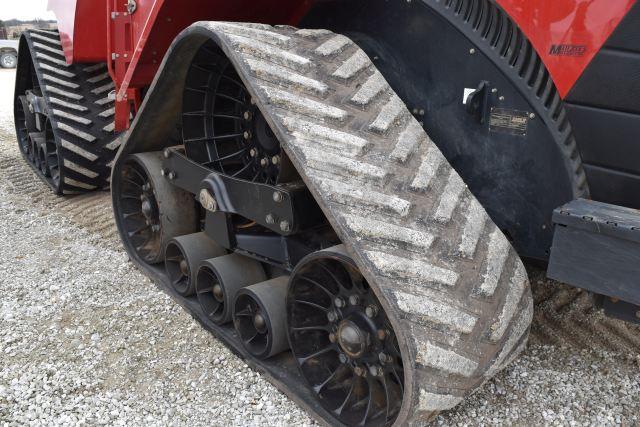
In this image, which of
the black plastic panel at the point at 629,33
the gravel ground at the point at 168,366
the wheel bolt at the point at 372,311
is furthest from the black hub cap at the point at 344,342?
the black plastic panel at the point at 629,33

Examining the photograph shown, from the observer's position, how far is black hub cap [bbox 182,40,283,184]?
2416mm

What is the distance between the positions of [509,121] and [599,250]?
557 millimetres

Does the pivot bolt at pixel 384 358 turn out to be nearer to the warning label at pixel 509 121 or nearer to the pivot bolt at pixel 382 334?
the pivot bolt at pixel 382 334

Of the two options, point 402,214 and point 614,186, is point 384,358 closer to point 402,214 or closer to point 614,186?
point 402,214

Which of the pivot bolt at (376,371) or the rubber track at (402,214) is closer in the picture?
the rubber track at (402,214)

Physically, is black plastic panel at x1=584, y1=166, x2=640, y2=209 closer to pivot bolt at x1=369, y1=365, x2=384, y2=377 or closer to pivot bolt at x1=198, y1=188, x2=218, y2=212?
pivot bolt at x1=369, y1=365, x2=384, y2=377

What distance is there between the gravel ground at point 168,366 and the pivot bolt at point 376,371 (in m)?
0.30

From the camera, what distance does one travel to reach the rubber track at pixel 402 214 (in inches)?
64.6

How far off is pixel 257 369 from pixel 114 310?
91 centimetres

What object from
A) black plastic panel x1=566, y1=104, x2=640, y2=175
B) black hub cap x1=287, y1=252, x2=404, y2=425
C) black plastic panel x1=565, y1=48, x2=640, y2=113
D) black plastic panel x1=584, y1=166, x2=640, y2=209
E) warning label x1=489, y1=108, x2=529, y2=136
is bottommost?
black hub cap x1=287, y1=252, x2=404, y2=425

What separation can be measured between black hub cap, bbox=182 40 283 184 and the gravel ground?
2.46 ft

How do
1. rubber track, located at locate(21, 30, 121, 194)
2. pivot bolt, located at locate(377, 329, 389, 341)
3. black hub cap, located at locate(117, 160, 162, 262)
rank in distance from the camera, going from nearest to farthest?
pivot bolt, located at locate(377, 329, 389, 341)
black hub cap, located at locate(117, 160, 162, 262)
rubber track, located at locate(21, 30, 121, 194)

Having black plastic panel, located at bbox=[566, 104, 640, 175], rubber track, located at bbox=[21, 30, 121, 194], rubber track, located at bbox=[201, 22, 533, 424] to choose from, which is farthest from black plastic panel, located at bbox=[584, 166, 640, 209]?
rubber track, located at bbox=[21, 30, 121, 194]

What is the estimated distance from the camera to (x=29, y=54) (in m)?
5.13
